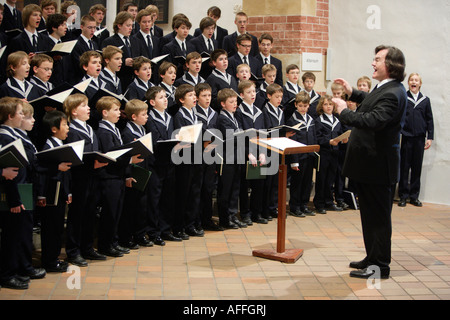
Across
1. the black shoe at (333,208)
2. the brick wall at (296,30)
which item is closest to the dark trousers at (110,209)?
the black shoe at (333,208)

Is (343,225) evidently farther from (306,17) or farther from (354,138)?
(306,17)

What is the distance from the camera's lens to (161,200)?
6.45 m

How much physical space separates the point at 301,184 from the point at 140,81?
2499mm

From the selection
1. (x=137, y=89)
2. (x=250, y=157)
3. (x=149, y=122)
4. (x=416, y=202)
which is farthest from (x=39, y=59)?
(x=416, y=202)

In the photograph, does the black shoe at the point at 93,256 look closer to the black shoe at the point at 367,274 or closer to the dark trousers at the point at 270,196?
the black shoe at the point at 367,274

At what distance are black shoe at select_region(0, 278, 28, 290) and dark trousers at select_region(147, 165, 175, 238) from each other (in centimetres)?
168

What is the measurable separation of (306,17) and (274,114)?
2.68 m

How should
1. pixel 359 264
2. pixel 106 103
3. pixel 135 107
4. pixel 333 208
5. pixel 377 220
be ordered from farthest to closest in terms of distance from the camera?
pixel 333 208 → pixel 135 107 → pixel 106 103 → pixel 359 264 → pixel 377 220

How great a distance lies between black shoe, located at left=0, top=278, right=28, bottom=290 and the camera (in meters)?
4.81

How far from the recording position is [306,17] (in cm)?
949

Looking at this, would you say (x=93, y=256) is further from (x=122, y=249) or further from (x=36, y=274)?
(x=36, y=274)

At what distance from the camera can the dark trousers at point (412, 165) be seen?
8.74m

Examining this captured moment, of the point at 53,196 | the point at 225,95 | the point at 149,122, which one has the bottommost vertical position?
the point at 53,196

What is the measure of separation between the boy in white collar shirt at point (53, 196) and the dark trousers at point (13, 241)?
0.25m
